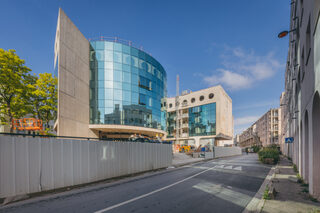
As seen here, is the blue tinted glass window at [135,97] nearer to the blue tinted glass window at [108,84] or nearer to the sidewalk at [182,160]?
the blue tinted glass window at [108,84]

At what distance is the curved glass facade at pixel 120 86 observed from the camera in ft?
96.0

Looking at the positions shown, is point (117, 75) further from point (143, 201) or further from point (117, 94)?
point (143, 201)

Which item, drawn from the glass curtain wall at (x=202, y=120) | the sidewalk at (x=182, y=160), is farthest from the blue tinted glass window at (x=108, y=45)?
the glass curtain wall at (x=202, y=120)

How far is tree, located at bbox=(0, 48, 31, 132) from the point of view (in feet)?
58.9

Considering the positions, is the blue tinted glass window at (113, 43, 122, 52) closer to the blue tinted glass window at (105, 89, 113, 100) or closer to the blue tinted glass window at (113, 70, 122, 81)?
the blue tinted glass window at (113, 70, 122, 81)

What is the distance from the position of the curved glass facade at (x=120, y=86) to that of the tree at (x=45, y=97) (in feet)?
19.5

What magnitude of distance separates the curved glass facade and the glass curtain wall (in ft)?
78.3

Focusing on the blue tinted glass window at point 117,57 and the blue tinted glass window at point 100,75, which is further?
the blue tinted glass window at point 117,57

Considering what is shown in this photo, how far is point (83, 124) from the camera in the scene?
2661 cm

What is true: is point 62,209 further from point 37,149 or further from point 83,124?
point 83,124

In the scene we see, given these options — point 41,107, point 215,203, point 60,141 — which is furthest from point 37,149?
point 41,107

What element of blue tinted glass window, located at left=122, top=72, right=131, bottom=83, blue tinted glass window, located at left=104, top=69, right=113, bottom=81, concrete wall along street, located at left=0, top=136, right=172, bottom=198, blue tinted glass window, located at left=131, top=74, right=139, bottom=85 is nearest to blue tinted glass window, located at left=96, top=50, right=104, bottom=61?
blue tinted glass window, located at left=104, top=69, right=113, bottom=81

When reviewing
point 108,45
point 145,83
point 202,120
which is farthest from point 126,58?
point 202,120

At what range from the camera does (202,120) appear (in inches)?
2135
